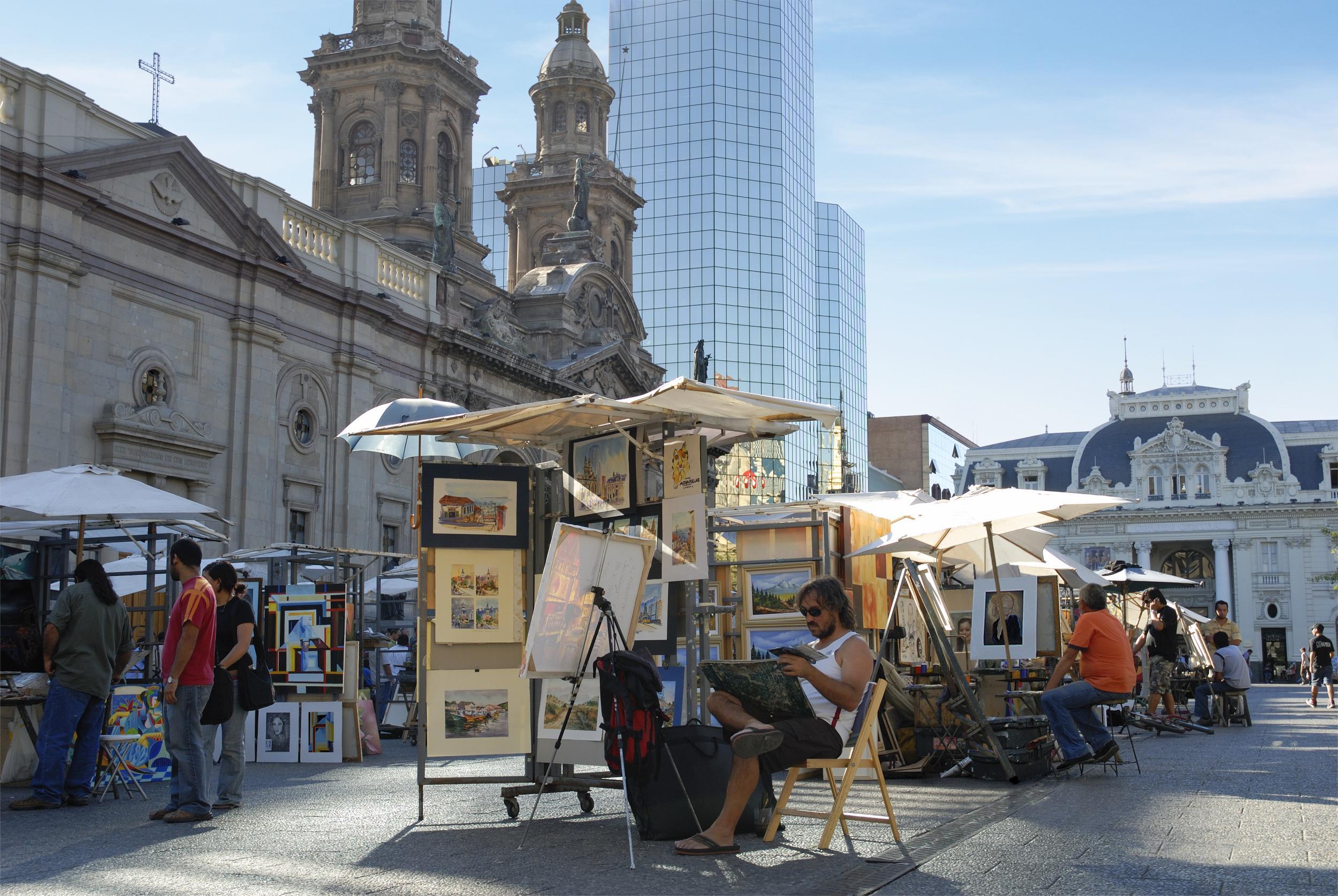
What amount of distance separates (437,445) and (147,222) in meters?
11.5

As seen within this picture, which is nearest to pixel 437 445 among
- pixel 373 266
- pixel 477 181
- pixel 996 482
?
pixel 373 266

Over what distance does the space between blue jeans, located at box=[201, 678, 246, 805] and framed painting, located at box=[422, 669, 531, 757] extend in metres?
1.59

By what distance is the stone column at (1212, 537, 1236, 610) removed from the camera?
77688mm

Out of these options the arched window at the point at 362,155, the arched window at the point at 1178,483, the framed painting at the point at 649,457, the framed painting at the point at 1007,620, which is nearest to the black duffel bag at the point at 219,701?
the framed painting at the point at 649,457

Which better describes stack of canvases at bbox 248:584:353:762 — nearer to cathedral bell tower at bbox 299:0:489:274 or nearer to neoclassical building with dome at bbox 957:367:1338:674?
cathedral bell tower at bbox 299:0:489:274

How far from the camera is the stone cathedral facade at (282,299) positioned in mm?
23031

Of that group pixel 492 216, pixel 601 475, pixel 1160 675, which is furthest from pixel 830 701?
pixel 492 216

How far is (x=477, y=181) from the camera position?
11575 centimetres

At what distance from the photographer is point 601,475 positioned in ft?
32.0

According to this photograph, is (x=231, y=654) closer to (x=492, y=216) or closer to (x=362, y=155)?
(x=362, y=155)

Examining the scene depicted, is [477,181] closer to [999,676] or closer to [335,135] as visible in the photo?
[335,135]

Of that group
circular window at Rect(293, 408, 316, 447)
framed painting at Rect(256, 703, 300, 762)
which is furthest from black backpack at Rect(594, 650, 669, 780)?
circular window at Rect(293, 408, 316, 447)

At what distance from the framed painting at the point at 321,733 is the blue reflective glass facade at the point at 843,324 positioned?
303ft

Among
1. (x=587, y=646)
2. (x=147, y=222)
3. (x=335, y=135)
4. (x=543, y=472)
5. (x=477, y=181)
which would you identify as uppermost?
(x=477, y=181)
